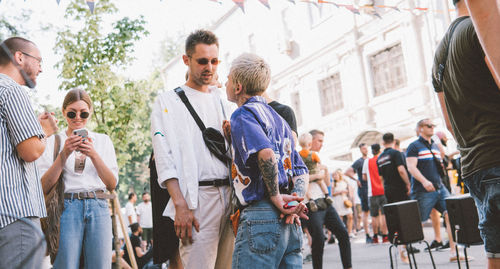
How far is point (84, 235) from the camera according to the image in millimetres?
3867

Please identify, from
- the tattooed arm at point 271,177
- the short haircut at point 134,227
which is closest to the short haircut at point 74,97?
the tattooed arm at point 271,177

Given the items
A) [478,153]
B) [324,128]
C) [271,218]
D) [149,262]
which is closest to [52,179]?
[271,218]

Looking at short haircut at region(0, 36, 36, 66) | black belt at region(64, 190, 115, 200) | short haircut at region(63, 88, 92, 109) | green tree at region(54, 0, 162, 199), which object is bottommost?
black belt at region(64, 190, 115, 200)

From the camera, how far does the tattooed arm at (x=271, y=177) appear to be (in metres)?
2.65

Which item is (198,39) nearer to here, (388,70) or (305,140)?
(305,140)

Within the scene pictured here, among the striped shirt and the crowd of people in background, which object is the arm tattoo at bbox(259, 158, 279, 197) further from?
the striped shirt

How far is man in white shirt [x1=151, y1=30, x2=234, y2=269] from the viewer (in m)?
2.94

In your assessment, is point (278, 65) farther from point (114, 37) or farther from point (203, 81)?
point (203, 81)

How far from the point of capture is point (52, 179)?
3.73 meters

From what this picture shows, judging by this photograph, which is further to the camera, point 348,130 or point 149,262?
point 348,130

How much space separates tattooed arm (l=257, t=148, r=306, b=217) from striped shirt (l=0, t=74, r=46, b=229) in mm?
1148

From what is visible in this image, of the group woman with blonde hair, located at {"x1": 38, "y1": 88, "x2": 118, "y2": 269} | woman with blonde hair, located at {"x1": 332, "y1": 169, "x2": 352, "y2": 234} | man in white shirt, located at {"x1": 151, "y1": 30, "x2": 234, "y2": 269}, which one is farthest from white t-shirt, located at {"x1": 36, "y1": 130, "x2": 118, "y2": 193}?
woman with blonde hair, located at {"x1": 332, "y1": 169, "x2": 352, "y2": 234}

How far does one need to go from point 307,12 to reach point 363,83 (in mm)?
5894

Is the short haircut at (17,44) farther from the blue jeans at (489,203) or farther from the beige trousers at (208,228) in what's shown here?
the blue jeans at (489,203)
